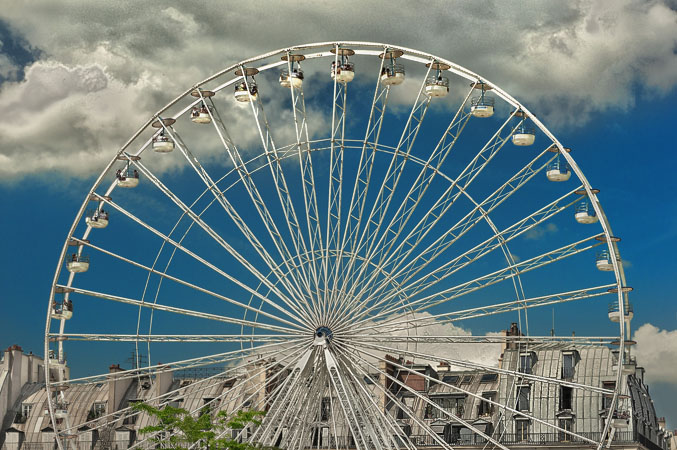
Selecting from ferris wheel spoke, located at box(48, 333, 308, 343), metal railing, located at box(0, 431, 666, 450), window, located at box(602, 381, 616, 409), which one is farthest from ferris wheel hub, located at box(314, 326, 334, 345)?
window, located at box(602, 381, 616, 409)

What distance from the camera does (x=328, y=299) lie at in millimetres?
54656

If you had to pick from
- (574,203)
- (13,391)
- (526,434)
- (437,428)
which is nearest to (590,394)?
Answer: (526,434)

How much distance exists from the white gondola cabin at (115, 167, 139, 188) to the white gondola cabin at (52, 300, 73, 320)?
19.5 feet

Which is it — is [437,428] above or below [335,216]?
below

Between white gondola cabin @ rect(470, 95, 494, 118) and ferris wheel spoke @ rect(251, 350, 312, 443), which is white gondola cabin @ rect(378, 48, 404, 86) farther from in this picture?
ferris wheel spoke @ rect(251, 350, 312, 443)

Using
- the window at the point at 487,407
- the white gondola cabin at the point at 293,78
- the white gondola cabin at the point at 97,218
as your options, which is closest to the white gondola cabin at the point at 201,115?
the white gondola cabin at the point at 293,78

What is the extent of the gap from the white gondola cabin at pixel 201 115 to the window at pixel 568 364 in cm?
2939

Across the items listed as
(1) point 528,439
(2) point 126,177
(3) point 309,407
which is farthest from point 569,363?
(2) point 126,177

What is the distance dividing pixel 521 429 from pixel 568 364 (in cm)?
508

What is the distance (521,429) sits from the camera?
7562 cm

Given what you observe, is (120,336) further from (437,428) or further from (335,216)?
(437,428)

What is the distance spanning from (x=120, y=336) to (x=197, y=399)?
2841cm

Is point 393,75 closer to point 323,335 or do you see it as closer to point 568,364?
point 323,335

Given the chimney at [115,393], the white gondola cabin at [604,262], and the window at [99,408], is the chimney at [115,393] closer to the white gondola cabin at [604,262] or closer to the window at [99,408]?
the window at [99,408]
